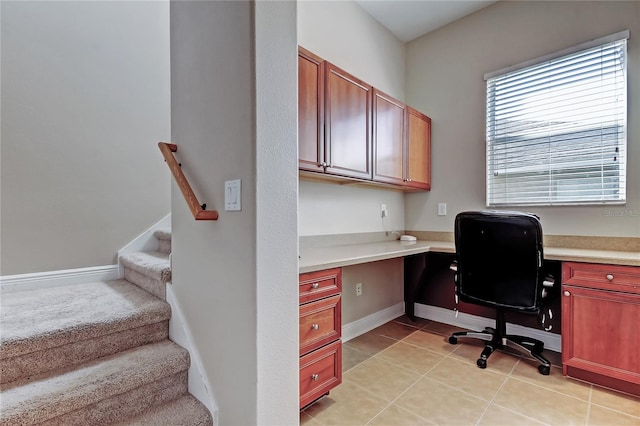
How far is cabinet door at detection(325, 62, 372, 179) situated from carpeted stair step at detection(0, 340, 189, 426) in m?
1.46

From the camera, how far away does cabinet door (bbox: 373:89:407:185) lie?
2.56 m

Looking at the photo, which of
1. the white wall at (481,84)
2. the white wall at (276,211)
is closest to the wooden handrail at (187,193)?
the white wall at (276,211)

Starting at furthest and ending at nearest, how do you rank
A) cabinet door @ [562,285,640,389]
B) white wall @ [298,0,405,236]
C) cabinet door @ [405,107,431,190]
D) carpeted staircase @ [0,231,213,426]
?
cabinet door @ [405,107,431,190] < white wall @ [298,0,405,236] < cabinet door @ [562,285,640,389] < carpeted staircase @ [0,231,213,426]

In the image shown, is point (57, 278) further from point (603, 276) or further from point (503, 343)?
point (603, 276)

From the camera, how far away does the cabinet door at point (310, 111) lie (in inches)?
77.3

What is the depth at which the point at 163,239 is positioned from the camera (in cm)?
236

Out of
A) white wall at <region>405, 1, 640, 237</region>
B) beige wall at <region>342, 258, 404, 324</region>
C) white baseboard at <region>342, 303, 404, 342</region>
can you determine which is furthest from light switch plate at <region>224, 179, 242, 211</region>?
white wall at <region>405, 1, 640, 237</region>

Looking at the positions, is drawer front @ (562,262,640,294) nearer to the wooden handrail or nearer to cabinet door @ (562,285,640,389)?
cabinet door @ (562,285,640,389)

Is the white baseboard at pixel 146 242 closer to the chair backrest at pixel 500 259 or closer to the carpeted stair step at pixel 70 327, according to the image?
the carpeted stair step at pixel 70 327

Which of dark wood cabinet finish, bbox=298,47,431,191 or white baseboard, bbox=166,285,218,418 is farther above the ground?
dark wood cabinet finish, bbox=298,47,431,191

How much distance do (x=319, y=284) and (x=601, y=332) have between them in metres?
A: 1.80

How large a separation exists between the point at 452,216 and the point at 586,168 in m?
1.10

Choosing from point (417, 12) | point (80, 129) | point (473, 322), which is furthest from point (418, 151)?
point (80, 129)

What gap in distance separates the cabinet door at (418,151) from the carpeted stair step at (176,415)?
238 centimetres
